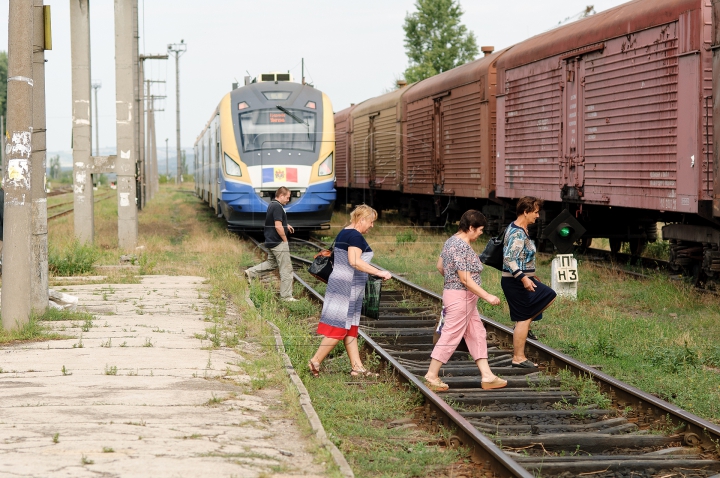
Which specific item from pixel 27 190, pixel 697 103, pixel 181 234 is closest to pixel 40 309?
pixel 27 190

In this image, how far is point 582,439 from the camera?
247 inches

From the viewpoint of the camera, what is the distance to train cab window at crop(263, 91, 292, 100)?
20.9m

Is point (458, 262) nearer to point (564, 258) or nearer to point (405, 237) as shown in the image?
point (564, 258)

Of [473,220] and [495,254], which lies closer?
[473,220]

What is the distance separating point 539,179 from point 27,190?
9.16 metres

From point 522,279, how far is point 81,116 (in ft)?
43.4

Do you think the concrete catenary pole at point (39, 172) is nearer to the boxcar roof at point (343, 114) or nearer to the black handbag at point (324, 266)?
the black handbag at point (324, 266)

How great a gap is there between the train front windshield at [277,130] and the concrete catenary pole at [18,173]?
1086 cm

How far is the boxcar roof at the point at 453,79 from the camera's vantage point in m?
19.2

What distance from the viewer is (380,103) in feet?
91.2

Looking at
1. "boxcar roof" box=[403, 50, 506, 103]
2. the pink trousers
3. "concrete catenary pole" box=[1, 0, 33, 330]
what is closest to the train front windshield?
"boxcar roof" box=[403, 50, 506, 103]

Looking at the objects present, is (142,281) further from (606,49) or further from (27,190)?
(606,49)

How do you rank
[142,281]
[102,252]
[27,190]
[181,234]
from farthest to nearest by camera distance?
[181,234], [102,252], [142,281], [27,190]

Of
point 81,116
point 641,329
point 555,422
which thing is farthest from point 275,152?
point 555,422
